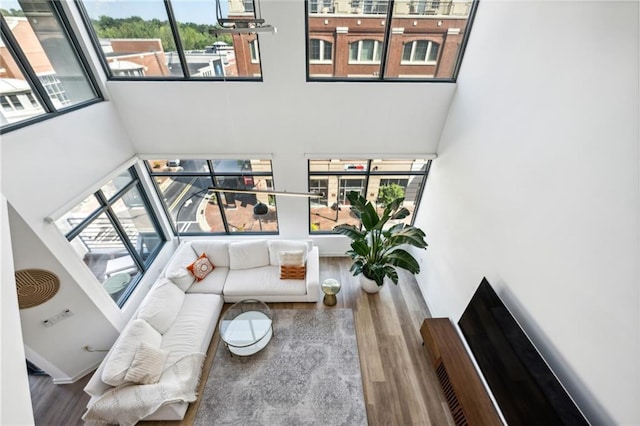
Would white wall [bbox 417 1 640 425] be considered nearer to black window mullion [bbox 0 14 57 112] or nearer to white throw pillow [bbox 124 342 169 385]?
white throw pillow [bbox 124 342 169 385]

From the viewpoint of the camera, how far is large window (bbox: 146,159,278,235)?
4719 millimetres

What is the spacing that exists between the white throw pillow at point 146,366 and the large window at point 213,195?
230 cm

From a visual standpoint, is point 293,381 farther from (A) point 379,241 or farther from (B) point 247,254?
(A) point 379,241

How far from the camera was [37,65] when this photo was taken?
2.89 metres

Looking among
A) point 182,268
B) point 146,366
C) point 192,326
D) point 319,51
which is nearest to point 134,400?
point 146,366

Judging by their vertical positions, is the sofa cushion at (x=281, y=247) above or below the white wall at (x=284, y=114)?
below

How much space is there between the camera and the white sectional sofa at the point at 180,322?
2934 millimetres

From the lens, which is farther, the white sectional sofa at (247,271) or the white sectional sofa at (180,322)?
the white sectional sofa at (247,271)

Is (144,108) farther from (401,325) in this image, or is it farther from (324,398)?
(401,325)

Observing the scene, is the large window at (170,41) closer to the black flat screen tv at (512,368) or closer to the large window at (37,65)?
the large window at (37,65)

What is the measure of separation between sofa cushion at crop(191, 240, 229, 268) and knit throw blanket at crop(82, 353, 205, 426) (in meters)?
2.01

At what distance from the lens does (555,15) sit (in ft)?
7.48

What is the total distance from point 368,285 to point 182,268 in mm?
→ 3341

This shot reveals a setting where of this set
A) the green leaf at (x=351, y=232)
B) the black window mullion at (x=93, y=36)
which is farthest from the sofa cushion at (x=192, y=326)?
the black window mullion at (x=93, y=36)
